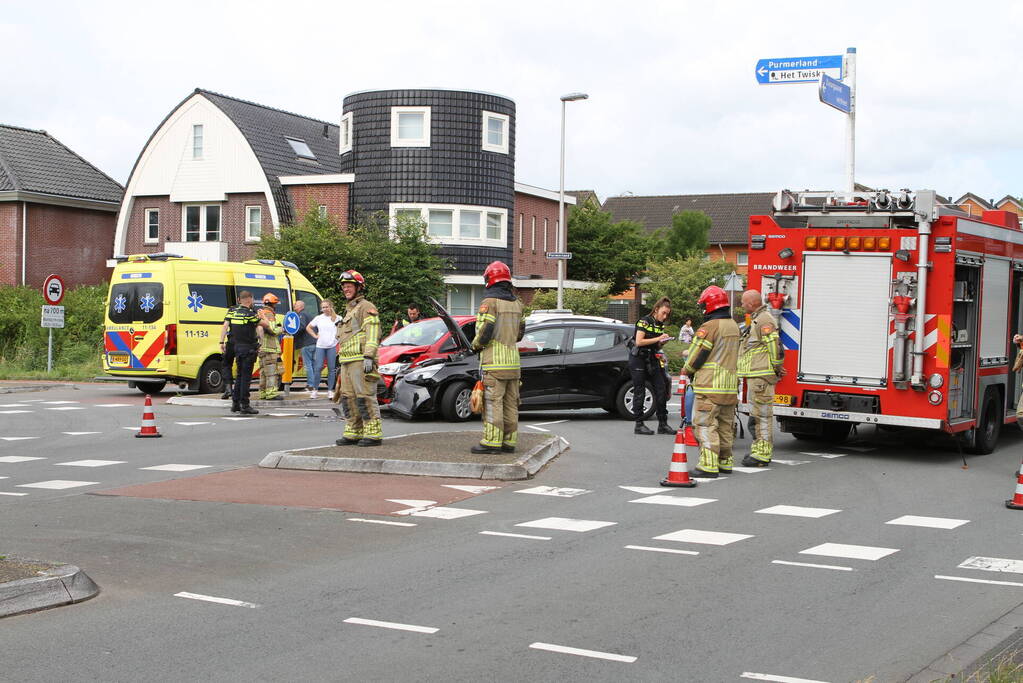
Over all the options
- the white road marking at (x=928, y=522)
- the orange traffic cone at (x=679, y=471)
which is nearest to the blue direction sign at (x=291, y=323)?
the orange traffic cone at (x=679, y=471)

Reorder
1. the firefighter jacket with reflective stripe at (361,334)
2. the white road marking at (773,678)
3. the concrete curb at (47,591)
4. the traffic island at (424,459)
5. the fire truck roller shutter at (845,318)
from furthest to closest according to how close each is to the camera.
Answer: the fire truck roller shutter at (845,318) < the firefighter jacket with reflective stripe at (361,334) < the traffic island at (424,459) < the concrete curb at (47,591) < the white road marking at (773,678)

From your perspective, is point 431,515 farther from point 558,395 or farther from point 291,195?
point 291,195

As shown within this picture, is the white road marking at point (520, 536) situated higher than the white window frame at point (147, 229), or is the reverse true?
the white window frame at point (147, 229)

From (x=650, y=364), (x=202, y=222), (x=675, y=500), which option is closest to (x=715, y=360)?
(x=675, y=500)

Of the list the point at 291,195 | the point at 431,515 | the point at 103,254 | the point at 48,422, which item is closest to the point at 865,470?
the point at 431,515

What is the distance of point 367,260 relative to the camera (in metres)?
34.3

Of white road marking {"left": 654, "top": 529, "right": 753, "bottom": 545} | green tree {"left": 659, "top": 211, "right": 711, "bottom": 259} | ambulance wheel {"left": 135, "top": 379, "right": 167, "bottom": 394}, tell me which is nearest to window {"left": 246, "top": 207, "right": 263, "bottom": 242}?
ambulance wheel {"left": 135, "top": 379, "right": 167, "bottom": 394}

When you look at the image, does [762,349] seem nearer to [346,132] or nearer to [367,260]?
[367,260]

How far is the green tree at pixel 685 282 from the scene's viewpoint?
42406 mm

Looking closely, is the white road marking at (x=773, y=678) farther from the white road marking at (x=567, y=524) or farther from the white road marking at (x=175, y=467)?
the white road marking at (x=175, y=467)

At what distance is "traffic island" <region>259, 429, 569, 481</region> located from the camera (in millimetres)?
11156

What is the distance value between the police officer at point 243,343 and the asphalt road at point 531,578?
17.9 feet

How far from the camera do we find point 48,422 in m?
16.8

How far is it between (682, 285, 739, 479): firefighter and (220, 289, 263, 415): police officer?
824 centimetres
